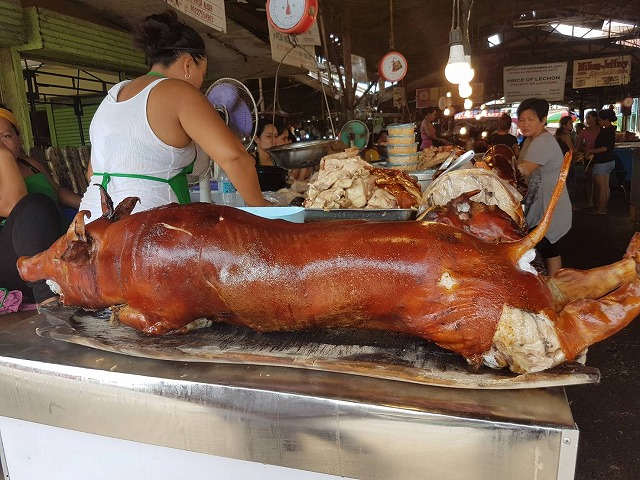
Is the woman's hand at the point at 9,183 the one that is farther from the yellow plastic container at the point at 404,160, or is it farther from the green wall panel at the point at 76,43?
the green wall panel at the point at 76,43

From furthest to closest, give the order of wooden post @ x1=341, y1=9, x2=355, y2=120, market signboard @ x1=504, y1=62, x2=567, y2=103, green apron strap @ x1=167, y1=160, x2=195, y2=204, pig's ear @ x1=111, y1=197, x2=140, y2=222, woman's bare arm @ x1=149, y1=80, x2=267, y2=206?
1. market signboard @ x1=504, y1=62, x2=567, y2=103
2. wooden post @ x1=341, y1=9, x2=355, y2=120
3. green apron strap @ x1=167, y1=160, x2=195, y2=204
4. woman's bare arm @ x1=149, y1=80, x2=267, y2=206
5. pig's ear @ x1=111, y1=197, x2=140, y2=222

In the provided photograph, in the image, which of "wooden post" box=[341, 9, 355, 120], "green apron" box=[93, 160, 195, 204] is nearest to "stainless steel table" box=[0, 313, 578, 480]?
"green apron" box=[93, 160, 195, 204]

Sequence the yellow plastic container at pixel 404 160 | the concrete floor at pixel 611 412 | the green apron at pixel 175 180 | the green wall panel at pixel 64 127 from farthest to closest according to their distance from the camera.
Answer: the green wall panel at pixel 64 127
the yellow plastic container at pixel 404 160
the concrete floor at pixel 611 412
the green apron at pixel 175 180

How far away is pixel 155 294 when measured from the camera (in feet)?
3.99

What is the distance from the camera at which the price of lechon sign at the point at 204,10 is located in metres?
3.66

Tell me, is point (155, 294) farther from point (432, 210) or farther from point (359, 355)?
point (432, 210)

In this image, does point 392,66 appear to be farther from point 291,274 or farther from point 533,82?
point 533,82

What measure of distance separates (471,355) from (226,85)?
2.55 metres

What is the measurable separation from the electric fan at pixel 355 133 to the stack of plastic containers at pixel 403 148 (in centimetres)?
223

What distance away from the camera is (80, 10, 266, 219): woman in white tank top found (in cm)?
209

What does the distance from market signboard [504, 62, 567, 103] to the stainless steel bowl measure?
15.0 meters

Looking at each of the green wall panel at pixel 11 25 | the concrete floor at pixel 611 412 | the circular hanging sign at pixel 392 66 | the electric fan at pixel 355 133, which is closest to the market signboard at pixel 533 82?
the circular hanging sign at pixel 392 66

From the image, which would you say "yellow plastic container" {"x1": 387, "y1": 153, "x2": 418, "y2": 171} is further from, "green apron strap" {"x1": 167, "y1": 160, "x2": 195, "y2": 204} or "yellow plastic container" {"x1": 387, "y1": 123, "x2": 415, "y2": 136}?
"green apron strap" {"x1": 167, "y1": 160, "x2": 195, "y2": 204}

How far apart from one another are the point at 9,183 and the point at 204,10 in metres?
2.24
